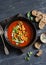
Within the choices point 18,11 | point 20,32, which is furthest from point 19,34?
point 18,11

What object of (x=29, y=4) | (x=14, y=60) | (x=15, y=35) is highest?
(x=29, y=4)

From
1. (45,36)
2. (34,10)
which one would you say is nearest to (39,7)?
(34,10)

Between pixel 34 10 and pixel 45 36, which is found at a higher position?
pixel 34 10

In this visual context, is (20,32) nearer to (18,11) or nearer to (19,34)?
(19,34)

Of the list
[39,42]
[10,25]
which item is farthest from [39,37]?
[10,25]

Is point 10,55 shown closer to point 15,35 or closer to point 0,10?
point 15,35
